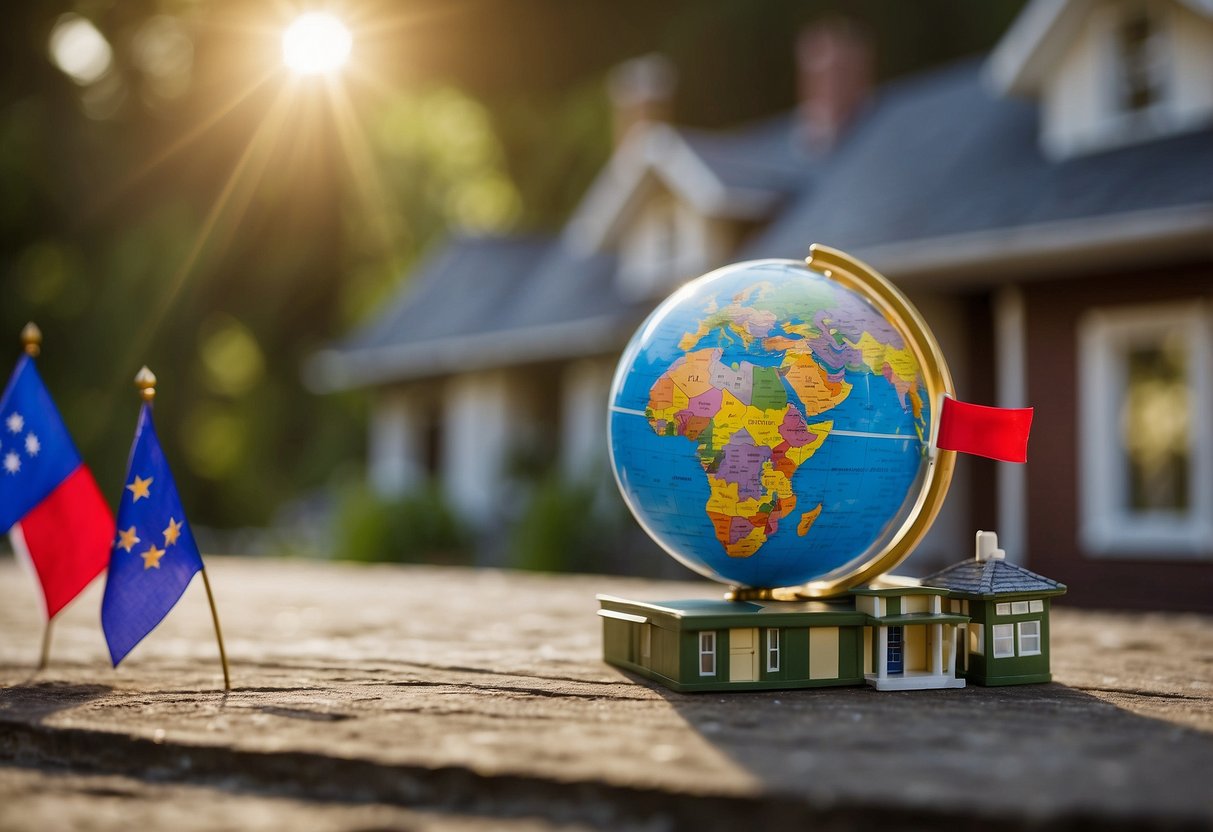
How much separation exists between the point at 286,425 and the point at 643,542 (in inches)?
742

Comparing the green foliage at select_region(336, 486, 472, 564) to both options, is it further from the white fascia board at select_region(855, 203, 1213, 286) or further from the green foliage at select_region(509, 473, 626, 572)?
the white fascia board at select_region(855, 203, 1213, 286)

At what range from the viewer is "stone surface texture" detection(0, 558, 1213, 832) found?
346cm

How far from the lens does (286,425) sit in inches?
1325

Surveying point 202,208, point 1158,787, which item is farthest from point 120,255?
point 1158,787

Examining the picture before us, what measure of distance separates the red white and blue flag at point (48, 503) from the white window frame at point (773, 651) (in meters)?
3.21

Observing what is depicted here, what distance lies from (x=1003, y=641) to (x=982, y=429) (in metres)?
0.97

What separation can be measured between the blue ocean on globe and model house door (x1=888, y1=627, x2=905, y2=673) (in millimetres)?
369

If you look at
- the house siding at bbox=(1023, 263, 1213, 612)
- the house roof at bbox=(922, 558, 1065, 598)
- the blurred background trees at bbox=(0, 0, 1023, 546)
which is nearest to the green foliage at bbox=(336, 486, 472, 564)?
the blurred background trees at bbox=(0, 0, 1023, 546)

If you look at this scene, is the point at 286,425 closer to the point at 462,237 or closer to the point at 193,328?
the point at 193,328

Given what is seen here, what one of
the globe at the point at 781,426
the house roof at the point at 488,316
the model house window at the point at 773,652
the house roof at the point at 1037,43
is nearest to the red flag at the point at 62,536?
the globe at the point at 781,426

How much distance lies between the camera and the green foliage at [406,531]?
20203 mm

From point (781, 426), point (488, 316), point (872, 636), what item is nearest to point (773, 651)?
point (872, 636)

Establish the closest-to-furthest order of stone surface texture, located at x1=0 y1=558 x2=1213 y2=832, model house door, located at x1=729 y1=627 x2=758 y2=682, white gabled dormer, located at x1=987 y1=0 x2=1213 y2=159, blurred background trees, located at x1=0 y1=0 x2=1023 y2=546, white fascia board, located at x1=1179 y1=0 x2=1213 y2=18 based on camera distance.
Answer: stone surface texture, located at x1=0 y1=558 x2=1213 y2=832 < model house door, located at x1=729 y1=627 x2=758 y2=682 < white fascia board, located at x1=1179 y1=0 x2=1213 y2=18 < white gabled dormer, located at x1=987 y1=0 x2=1213 y2=159 < blurred background trees, located at x1=0 y1=0 x2=1023 y2=546

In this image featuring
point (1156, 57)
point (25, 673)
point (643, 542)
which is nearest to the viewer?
point (25, 673)
